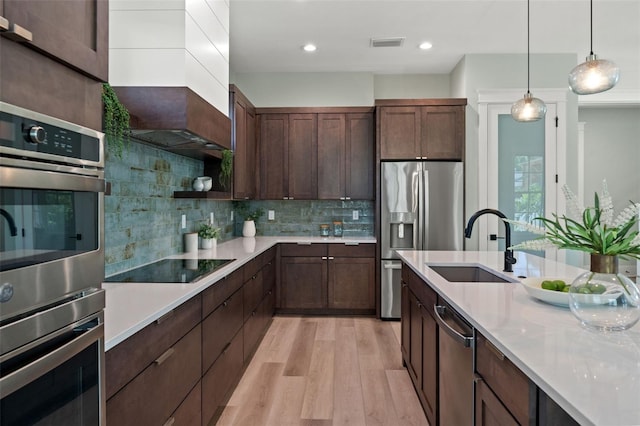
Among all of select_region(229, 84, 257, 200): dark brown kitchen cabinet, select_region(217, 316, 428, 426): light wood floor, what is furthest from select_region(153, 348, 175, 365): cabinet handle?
select_region(229, 84, 257, 200): dark brown kitchen cabinet

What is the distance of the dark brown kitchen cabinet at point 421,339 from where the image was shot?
206cm

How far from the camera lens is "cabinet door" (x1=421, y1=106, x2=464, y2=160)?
14.3 ft

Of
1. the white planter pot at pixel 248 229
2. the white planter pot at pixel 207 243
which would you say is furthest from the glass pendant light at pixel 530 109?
the white planter pot at pixel 248 229

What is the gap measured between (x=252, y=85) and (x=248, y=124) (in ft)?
2.84

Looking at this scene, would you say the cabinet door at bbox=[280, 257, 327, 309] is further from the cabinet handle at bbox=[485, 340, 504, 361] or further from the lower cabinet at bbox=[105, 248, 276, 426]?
the cabinet handle at bbox=[485, 340, 504, 361]

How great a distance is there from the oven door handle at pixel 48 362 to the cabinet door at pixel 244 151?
3056 millimetres

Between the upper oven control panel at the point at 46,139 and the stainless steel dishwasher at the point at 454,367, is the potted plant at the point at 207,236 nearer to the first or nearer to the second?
the stainless steel dishwasher at the point at 454,367

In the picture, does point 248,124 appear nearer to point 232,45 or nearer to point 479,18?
point 232,45

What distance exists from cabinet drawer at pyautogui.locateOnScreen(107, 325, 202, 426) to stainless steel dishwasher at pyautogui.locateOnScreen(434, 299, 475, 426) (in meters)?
1.17

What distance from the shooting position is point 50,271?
31.8 inches

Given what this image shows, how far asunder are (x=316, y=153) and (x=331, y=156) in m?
0.19

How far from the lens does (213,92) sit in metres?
2.60

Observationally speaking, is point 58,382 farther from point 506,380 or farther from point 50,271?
point 506,380

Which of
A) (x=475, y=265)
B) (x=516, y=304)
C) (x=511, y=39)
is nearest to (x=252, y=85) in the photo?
(x=511, y=39)
